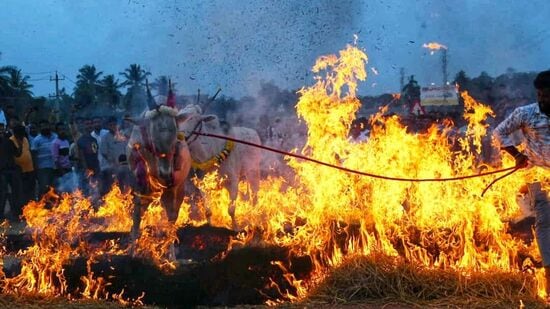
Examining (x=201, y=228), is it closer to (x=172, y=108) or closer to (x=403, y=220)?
(x=172, y=108)

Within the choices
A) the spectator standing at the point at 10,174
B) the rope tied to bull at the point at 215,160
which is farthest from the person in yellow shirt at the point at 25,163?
the rope tied to bull at the point at 215,160

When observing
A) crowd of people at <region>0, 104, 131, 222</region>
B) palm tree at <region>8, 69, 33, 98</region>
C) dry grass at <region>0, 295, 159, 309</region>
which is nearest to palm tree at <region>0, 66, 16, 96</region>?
palm tree at <region>8, 69, 33, 98</region>

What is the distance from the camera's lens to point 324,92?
9633 mm

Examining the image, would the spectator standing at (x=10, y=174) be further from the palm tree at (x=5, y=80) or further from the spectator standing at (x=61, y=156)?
the palm tree at (x=5, y=80)

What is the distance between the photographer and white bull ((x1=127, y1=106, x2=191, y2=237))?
8047 mm

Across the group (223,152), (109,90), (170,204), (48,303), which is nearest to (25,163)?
(223,152)

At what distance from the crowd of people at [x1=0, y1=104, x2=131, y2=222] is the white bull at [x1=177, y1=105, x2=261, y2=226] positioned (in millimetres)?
2955

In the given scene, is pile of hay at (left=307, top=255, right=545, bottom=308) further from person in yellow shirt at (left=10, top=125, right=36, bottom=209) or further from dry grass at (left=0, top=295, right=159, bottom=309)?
person in yellow shirt at (left=10, top=125, right=36, bottom=209)

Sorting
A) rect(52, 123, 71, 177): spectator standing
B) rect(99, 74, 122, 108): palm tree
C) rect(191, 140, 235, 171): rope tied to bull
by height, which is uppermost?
rect(99, 74, 122, 108): palm tree

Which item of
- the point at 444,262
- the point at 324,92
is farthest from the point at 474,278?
the point at 324,92

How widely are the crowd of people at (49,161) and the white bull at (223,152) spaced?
116 inches

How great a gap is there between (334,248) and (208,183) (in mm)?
3930

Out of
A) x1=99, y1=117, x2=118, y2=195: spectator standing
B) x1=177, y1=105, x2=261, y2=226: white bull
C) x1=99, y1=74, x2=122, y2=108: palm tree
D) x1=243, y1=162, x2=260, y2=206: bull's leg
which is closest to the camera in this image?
x1=177, y1=105, x2=261, y2=226: white bull

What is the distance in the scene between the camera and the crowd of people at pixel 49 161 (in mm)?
14008
